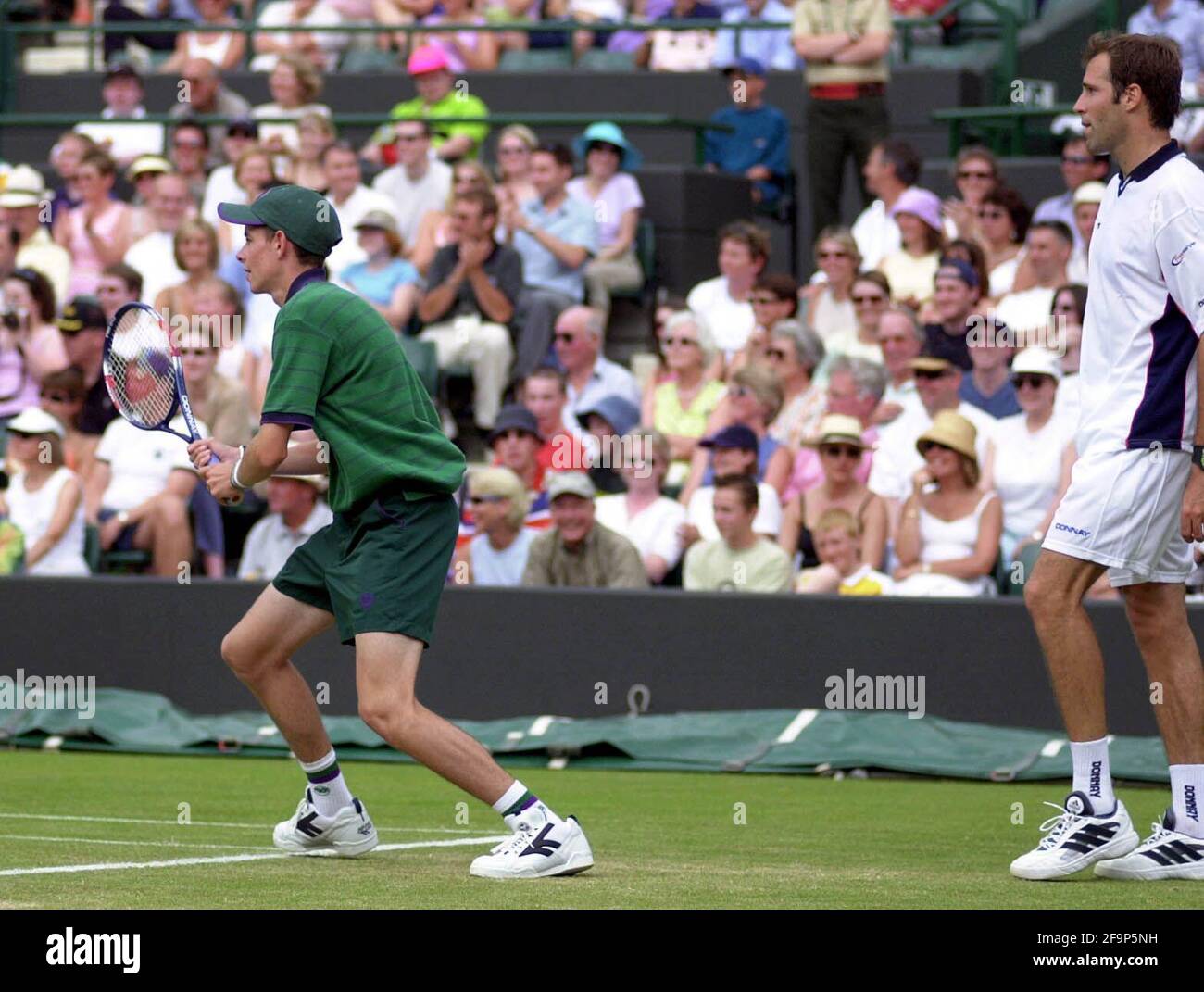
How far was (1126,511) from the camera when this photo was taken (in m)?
6.97

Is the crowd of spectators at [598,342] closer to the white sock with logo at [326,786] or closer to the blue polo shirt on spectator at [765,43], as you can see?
the blue polo shirt on spectator at [765,43]

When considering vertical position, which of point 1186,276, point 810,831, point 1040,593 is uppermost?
point 1186,276

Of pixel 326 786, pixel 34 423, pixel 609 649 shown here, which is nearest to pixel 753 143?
pixel 34 423

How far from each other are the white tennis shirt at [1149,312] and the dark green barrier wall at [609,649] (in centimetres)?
385

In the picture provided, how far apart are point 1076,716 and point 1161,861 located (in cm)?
50

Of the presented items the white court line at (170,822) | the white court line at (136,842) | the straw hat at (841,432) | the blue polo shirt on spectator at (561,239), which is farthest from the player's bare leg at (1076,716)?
the blue polo shirt on spectator at (561,239)

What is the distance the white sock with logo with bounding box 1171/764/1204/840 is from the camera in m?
7.13

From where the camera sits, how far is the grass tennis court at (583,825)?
6.57 meters

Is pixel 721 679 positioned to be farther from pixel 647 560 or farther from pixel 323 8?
pixel 323 8

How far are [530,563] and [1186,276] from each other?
5.86 m
